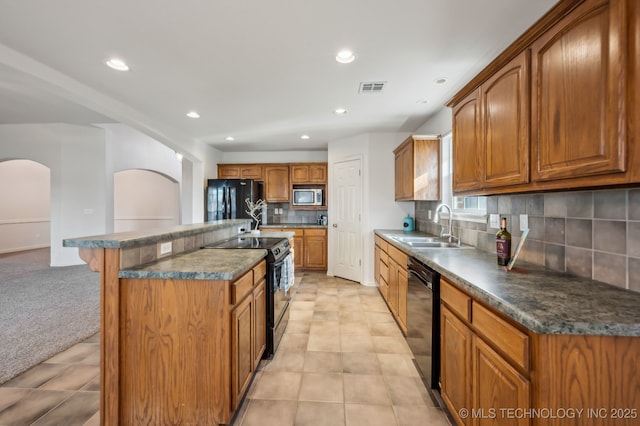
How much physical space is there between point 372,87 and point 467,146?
1.27m

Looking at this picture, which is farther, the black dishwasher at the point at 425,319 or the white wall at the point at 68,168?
the white wall at the point at 68,168

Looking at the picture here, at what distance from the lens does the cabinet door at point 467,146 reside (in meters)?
1.93

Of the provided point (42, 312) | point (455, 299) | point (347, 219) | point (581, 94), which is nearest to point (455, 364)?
point (455, 299)

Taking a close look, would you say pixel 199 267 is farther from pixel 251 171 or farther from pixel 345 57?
pixel 251 171

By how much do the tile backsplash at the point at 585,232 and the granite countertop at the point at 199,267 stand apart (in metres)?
1.90

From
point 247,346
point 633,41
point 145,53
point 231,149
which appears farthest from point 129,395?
point 231,149

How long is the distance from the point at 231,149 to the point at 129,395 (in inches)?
197

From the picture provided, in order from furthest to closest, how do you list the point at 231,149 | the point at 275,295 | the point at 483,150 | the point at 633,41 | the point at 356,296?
the point at 231,149 → the point at 356,296 → the point at 275,295 → the point at 483,150 → the point at 633,41

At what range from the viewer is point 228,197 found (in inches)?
209

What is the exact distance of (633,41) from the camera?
94cm

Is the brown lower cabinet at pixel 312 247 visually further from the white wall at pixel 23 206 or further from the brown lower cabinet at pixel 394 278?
the white wall at pixel 23 206

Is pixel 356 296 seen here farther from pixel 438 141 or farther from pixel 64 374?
pixel 64 374

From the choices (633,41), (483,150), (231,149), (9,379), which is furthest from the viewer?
(231,149)

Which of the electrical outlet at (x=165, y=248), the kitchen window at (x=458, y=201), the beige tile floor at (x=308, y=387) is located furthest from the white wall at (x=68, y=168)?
the kitchen window at (x=458, y=201)
